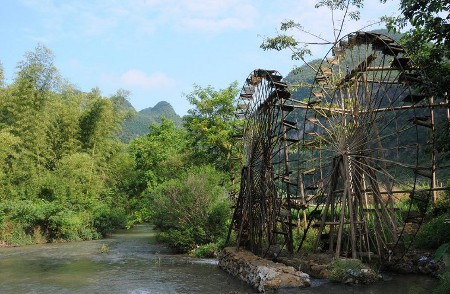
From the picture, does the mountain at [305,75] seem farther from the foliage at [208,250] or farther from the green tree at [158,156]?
the green tree at [158,156]

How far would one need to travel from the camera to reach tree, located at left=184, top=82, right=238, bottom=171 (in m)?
24.1

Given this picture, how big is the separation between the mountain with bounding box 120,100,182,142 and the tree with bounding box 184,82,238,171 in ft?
143


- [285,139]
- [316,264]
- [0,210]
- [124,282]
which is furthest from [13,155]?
[316,264]

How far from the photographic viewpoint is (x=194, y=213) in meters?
17.5

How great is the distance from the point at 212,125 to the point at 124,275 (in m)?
13.0

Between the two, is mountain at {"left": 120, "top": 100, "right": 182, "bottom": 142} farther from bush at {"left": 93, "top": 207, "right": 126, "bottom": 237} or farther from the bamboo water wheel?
the bamboo water wheel

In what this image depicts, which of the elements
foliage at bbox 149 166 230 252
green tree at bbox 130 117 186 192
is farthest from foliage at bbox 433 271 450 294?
green tree at bbox 130 117 186 192

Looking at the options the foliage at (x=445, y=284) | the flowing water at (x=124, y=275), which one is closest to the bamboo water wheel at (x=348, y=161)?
the flowing water at (x=124, y=275)

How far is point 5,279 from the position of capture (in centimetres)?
1250

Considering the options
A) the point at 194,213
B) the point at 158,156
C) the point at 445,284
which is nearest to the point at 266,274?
the point at 445,284

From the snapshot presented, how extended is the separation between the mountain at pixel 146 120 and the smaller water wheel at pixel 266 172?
55903 millimetres

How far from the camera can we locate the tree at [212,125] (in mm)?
24059

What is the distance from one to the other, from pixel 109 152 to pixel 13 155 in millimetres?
9135

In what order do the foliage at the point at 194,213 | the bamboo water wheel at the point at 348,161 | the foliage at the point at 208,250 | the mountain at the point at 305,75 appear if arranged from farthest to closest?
the mountain at the point at 305,75, the foliage at the point at 194,213, the foliage at the point at 208,250, the bamboo water wheel at the point at 348,161
